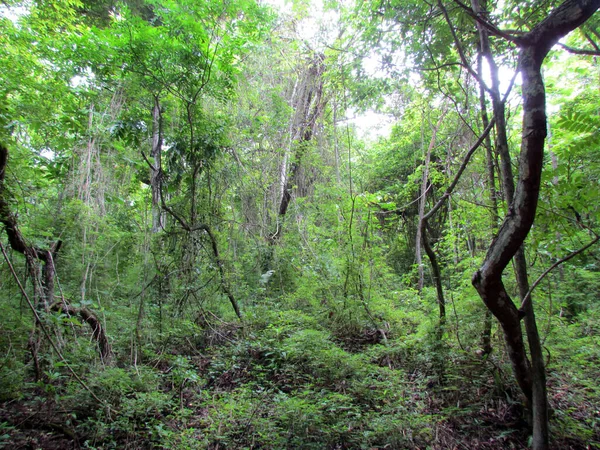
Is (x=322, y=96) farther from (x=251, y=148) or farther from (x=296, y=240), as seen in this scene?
(x=296, y=240)

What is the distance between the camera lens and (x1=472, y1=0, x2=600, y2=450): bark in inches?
81.7

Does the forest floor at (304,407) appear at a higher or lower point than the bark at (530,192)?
lower

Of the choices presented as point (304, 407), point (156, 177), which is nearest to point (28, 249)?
point (156, 177)

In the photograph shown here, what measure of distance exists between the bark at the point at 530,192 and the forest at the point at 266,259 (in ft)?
0.04

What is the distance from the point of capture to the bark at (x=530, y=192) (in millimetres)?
2074

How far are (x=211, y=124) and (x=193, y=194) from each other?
3.41 feet

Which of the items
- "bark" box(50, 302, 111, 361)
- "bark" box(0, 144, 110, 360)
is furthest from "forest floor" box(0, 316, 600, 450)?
"bark" box(0, 144, 110, 360)

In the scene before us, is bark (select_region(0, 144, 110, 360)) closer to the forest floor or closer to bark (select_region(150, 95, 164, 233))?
the forest floor

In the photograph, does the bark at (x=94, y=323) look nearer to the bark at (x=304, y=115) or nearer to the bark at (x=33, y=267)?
the bark at (x=33, y=267)

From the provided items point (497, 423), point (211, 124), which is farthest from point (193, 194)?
point (497, 423)

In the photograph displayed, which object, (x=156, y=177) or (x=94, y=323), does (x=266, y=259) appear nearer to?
(x=156, y=177)

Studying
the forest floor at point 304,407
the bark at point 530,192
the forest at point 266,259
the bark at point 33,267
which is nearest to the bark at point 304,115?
the forest at point 266,259

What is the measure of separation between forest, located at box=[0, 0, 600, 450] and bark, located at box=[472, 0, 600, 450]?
1 cm

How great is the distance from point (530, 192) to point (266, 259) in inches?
210
